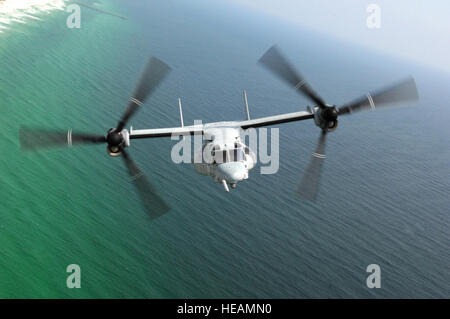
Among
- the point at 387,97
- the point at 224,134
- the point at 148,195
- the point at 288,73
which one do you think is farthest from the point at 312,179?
the point at 148,195

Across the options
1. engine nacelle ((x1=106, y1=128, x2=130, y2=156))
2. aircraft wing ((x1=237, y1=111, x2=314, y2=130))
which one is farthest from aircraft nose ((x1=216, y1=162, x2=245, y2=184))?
engine nacelle ((x1=106, y1=128, x2=130, y2=156))

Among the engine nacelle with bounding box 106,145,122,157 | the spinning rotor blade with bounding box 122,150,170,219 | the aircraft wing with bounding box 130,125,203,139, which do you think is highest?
the aircraft wing with bounding box 130,125,203,139

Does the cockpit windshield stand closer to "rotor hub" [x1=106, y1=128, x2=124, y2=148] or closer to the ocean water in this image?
"rotor hub" [x1=106, y1=128, x2=124, y2=148]

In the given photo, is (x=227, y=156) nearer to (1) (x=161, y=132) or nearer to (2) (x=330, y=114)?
(1) (x=161, y=132)

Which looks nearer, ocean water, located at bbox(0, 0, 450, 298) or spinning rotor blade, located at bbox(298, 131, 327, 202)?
spinning rotor blade, located at bbox(298, 131, 327, 202)

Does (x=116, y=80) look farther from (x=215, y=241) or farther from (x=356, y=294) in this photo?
(x=356, y=294)

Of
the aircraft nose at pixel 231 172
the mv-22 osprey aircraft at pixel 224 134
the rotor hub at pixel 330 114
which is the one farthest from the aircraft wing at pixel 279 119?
the aircraft nose at pixel 231 172
